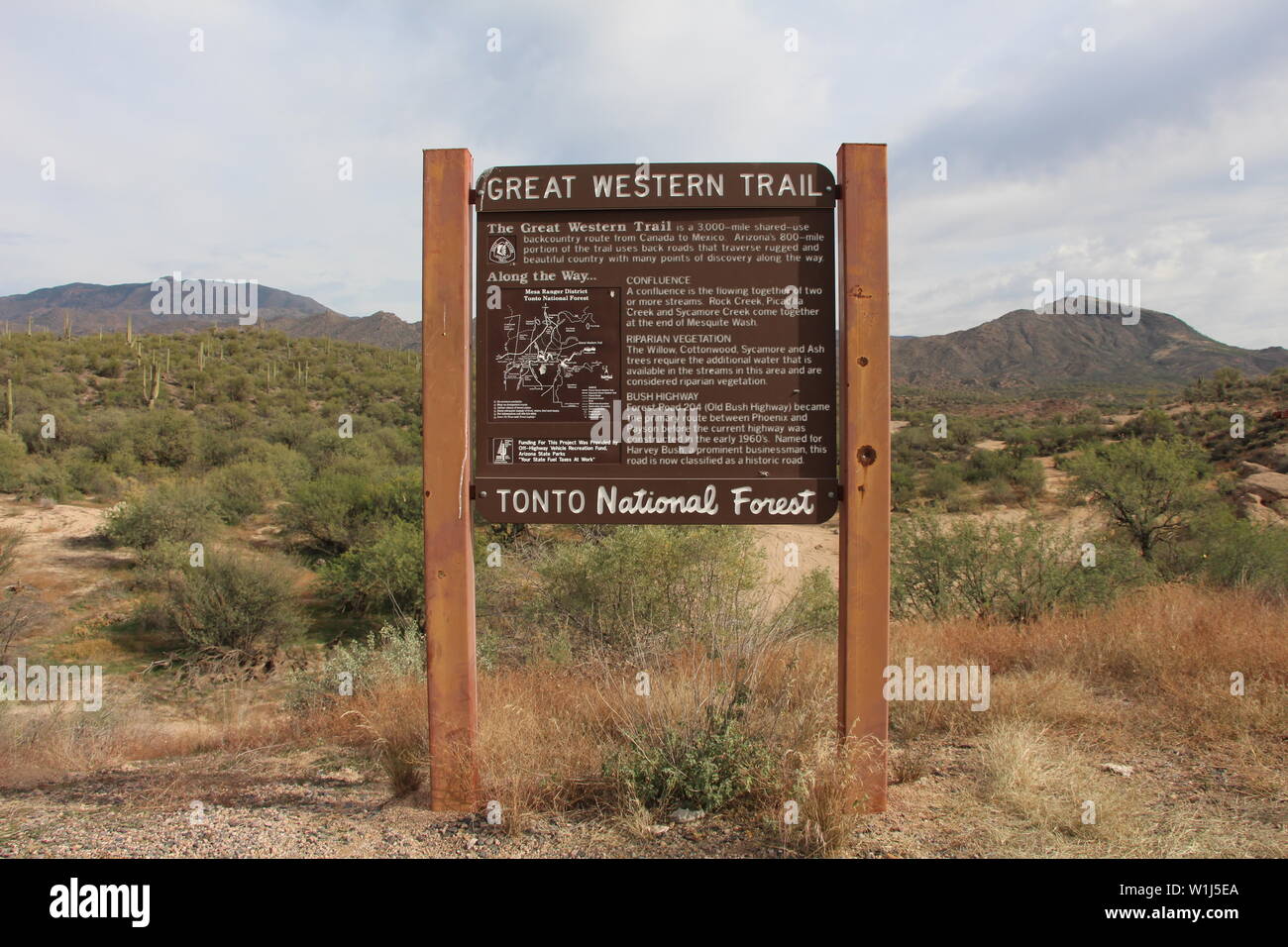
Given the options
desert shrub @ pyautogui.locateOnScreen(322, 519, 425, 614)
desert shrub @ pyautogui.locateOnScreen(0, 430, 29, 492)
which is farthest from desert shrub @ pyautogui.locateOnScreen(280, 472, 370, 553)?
desert shrub @ pyautogui.locateOnScreen(0, 430, 29, 492)

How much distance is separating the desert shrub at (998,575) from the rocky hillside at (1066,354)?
74.8m

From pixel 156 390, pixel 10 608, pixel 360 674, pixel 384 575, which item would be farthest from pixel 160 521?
pixel 156 390

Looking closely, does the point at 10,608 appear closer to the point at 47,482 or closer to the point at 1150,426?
the point at 47,482

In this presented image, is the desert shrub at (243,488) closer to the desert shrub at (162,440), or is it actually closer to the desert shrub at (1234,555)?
the desert shrub at (162,440)

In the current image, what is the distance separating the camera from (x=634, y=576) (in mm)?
8367

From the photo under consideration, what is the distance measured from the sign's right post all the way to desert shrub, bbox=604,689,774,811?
0.47 metres

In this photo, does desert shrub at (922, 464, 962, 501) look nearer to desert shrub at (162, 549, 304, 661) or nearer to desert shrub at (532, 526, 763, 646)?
desert shrub at (532, 526, 763, 646)

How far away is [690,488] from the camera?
363 centimetres

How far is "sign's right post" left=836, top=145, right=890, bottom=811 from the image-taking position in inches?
139

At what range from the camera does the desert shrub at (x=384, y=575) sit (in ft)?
44.0

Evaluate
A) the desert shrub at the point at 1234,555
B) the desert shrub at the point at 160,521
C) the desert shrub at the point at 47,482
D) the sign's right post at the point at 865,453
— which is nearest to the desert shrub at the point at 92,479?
the desert shrub at the point at 47,482

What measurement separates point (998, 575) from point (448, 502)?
27.4 feet

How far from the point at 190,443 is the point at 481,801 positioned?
84.9ft

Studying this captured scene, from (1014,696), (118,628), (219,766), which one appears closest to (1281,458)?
(1014,696)
